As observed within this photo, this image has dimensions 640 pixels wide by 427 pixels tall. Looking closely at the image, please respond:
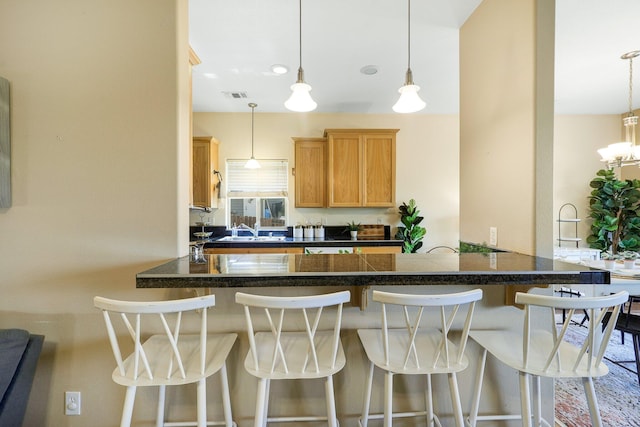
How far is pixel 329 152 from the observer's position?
4.05m

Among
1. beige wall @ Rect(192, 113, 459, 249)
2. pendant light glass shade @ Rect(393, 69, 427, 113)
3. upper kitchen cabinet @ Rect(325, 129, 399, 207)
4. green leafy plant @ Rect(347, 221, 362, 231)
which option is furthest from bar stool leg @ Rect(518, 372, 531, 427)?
beige wall @ Rect(192, 113, 459, 249)

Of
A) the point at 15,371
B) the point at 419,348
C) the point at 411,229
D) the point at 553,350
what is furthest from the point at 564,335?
the point at 411,229

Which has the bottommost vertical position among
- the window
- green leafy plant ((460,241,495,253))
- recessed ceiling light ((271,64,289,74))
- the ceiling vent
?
green leafy plant ((460,241,495,253))

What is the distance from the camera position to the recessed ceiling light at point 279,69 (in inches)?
115

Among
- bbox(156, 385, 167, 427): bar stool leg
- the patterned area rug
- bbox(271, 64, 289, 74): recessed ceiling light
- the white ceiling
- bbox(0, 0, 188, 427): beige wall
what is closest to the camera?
bbox(156, 385, 167, 427): bar stool leg

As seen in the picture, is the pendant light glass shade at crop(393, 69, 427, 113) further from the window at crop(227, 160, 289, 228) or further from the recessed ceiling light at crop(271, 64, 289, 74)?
the window at crop(227, 160, 289, 228)

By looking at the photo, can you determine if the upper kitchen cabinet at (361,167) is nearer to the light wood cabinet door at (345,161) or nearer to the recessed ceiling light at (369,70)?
the light wood cabinet door at (345,161)

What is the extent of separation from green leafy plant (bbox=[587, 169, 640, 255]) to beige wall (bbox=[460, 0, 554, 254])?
3.54 m

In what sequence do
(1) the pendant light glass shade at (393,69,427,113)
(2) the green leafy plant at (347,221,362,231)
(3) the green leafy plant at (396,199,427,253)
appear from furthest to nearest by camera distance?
1. (2) the green leafy plant at (347,221,362,231)
2. (3) the green leafy plant at (396,199,427,253)
3. (1) the pendant light glass shade at (393,69,427,113)

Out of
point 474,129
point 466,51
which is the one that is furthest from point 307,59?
point 474,129

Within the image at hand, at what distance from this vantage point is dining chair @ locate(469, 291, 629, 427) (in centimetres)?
111

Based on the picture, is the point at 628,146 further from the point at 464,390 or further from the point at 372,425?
the point at 372,425

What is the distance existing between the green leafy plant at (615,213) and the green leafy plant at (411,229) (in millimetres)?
2576

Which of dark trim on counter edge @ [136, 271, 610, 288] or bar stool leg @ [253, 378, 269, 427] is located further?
dark trim on counter edge @ [136, 271, 610, 288]
